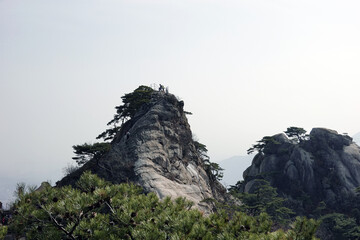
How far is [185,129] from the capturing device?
131 ft

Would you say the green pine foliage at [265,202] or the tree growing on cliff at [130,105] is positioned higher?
the tree growing on cliff at [130,105]

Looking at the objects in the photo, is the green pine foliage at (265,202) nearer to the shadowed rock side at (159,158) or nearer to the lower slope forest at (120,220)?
the shadowed rock side at (159,158)

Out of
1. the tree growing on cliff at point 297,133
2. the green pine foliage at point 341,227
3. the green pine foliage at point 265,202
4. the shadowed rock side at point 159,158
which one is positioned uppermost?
the tree growing on cliff at point 297,133

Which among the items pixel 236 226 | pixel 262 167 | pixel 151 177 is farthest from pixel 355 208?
pixel 236 226

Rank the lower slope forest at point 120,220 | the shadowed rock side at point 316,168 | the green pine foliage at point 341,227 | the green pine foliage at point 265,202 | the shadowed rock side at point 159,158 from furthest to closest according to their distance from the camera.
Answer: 1. the shadowed rock side at point 316,168
2. the green pine foliage at point 265,202
3. the green pine foliage at point 341,227
4. the shadowed rock side at point 159,158
5. the lower slope forest at point 120,220

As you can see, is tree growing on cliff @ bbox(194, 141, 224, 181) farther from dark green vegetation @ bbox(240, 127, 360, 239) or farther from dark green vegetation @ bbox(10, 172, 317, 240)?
dark green vegetation @ bbox(10, 172, 317, 240)

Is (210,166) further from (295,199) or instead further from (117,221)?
(117,221)

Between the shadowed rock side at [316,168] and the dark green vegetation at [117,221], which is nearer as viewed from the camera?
the dark green vegetation at [117,221]

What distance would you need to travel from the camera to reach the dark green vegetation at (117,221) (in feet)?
24.0

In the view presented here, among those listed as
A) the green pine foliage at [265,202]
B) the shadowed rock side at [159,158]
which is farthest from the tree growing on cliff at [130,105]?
the green pine foliage at [265,202]

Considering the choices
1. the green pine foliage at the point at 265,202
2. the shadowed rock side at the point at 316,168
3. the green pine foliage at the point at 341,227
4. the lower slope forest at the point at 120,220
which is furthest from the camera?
the shadowed rock side at the point at 316,168

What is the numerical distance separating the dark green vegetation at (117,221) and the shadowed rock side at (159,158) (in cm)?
1818

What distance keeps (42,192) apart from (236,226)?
6.56 metres

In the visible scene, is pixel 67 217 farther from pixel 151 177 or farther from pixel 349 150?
pixel 349 150
